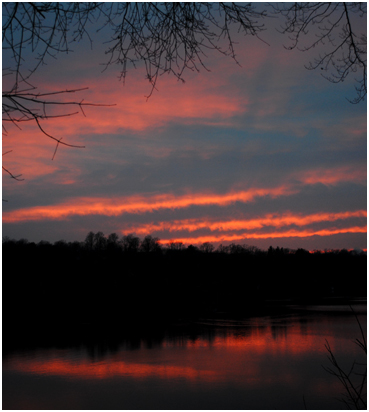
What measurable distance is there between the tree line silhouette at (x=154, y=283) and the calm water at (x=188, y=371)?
8418 millimetres

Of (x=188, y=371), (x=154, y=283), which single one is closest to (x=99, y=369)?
(x=188, y=371)

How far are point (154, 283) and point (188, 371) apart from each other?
31232 mm

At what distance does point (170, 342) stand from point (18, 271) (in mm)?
25574

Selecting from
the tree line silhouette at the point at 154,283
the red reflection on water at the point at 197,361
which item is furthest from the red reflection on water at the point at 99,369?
the tree line silhouette at the point at 154,283

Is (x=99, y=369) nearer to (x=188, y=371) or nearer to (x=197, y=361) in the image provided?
(x=188, y=371)

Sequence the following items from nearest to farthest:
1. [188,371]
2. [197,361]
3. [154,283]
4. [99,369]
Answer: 1. [188,371]
2. [99,369]
3. [197,361]
4. [154,283]

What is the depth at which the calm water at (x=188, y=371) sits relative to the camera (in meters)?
11.6

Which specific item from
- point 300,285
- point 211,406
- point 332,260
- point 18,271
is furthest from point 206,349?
point 332,260

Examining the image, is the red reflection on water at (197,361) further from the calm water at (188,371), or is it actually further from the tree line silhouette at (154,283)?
the tree line silhouette at (154,283)

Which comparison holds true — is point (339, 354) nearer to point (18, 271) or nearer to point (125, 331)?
point (125, 331)

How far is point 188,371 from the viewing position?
1427 cm

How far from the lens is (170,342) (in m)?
19.1

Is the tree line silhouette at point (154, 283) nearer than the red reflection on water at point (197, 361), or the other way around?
the red reflection on water at point (197, 361)

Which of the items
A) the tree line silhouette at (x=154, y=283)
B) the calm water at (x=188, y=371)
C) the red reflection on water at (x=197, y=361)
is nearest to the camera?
the calm water at (x=188, y=371)
